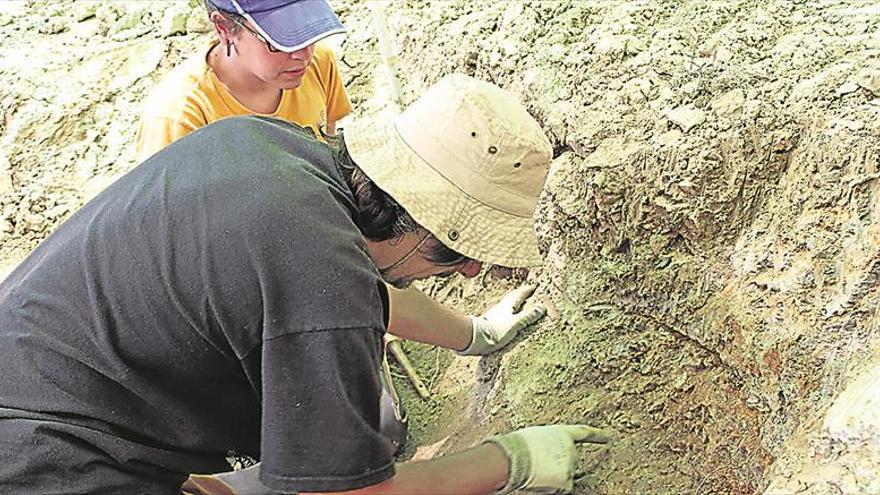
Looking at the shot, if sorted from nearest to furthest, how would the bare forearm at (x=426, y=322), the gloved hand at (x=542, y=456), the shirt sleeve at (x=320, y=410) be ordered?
the shirt sleeve at (x=320, y=410) → the gloved hand at (x=542, y=456) → the bare forearm at (x=426, y=322)

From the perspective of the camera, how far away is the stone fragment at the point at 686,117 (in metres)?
1.85

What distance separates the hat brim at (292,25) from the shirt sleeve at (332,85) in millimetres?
411

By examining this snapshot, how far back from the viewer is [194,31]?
3.60 meters

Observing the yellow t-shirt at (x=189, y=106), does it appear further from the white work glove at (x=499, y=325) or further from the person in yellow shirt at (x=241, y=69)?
the white work glove at (x=499, y=325)

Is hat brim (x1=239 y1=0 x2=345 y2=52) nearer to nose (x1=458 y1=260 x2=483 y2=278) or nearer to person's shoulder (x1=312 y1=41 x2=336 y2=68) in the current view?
person's shoulder (x1=312 y1=41 x2=336 y2=68)

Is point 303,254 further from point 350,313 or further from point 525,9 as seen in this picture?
point 525,9

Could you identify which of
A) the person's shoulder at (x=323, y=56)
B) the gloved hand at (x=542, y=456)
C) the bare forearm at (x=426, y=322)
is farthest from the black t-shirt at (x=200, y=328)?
the person's shoulder at (x=323, y=56)

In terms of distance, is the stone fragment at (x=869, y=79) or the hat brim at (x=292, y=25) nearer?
the stone fragment at (x=869, y=79)

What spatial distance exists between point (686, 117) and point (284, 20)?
2.95ft

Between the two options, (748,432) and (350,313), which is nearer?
(350,313)

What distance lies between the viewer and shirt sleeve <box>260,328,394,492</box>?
44.6 inches

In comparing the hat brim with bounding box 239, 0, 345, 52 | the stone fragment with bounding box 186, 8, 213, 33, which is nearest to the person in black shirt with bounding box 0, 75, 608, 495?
the hat brim with bounding box 239, 0, 345, 52

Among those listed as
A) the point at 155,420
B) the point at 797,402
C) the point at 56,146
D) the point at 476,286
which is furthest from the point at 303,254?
the point at 56,146

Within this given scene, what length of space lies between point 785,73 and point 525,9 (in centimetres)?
80
